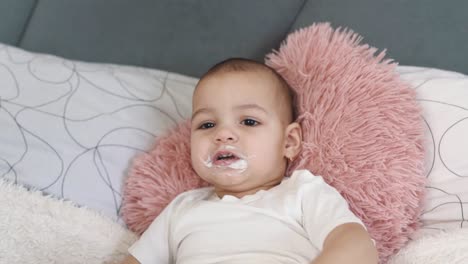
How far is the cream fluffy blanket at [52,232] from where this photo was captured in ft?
3.52

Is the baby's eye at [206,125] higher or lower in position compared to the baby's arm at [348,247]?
lower

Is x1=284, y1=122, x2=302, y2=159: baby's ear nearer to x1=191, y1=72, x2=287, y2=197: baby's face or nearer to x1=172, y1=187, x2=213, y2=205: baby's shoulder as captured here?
x1=191, y1=72, x2=287, y2=197: baby's face

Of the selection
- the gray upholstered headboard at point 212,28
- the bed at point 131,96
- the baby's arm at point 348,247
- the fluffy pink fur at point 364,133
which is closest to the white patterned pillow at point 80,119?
the bed at point 131,96

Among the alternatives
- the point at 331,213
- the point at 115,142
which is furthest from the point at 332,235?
the point at 115,142

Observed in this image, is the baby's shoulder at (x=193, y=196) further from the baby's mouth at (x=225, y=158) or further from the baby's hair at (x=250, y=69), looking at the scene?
the baby's hair at (x=250, y=69)

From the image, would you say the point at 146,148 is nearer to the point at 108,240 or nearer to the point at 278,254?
the point at 108,240

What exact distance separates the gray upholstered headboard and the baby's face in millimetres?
332

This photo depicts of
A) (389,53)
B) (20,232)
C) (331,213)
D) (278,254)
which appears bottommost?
(20,232)

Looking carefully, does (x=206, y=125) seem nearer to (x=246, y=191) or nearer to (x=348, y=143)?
(x=246, y=191)

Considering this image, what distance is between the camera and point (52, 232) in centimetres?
112

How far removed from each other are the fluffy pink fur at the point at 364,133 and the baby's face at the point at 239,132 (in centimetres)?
7

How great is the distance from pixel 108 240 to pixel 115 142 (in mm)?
231

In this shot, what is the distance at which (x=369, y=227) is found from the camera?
40.3 inches

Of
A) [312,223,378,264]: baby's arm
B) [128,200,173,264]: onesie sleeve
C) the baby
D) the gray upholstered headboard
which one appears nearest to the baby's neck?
the baby
